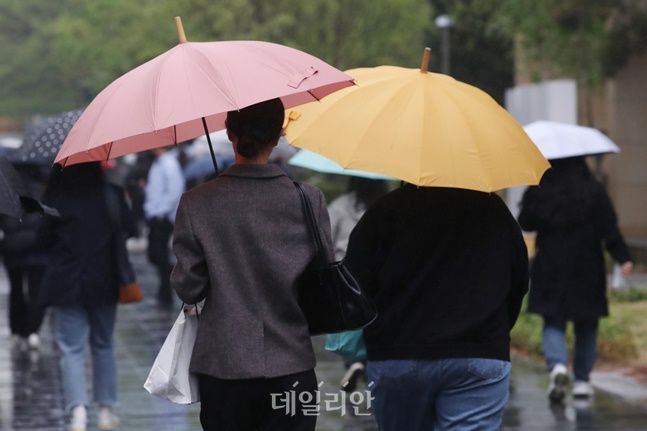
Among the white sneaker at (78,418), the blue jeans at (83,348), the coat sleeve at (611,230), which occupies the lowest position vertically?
the white sneaker at (78,418)

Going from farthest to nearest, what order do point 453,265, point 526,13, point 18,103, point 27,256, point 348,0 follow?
1. point 18,103
2. point 348,0
3. point 526,13
4. point 27,256
5. point 453,265

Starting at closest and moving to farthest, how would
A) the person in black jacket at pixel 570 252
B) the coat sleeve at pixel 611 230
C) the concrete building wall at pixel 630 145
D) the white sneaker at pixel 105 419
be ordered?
the white sneaker at pixel 105 419
the person in black jacket at pixel 570 252
the coat sleeve at pixel 611 230
the concrete building wall at pixel 630 145

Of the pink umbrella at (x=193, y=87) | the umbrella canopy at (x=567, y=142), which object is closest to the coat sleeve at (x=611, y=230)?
the umbrella canopy at (x=567, y=142)

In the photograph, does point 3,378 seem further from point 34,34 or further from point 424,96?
point 34,34

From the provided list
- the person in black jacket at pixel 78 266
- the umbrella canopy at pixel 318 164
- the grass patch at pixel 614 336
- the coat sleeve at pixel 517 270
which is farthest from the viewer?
the grass patch at pixel 614 336

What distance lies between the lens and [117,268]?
26.6 ft

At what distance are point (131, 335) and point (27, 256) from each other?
55.1 inches

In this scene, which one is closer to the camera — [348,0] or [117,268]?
[117,268]

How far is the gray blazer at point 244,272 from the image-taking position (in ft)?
13.7

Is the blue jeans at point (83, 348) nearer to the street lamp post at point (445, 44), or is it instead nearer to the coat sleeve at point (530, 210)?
the coat sleeve at point (530, 210)

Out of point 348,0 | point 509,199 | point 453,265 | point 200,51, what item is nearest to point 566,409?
point 453,265

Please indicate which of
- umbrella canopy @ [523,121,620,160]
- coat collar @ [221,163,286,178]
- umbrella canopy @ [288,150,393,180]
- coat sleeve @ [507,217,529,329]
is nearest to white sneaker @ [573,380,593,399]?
umbrella canopy @ [523,121,620,160]

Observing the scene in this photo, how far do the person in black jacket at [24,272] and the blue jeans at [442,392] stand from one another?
745 centimetres

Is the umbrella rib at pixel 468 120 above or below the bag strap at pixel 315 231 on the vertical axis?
above
